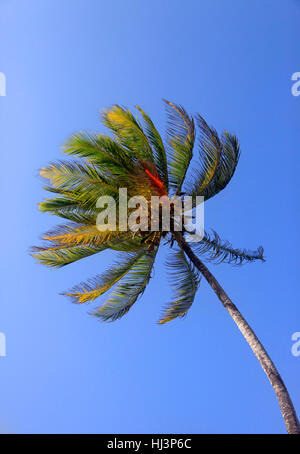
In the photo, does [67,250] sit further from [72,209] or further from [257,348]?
[257,348]

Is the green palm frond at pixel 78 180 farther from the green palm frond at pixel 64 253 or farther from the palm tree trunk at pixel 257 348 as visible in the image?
the palm tree trunk at pixel 257 348

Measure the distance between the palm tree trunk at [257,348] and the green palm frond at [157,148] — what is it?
61.3 inches

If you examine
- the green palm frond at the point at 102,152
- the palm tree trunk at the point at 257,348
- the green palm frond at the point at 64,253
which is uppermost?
the green palm frond at the point at 102,152

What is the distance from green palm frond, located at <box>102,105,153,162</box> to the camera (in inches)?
380

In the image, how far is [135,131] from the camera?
9.67 meters

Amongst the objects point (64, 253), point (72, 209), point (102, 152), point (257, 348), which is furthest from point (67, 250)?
point (257, 348)

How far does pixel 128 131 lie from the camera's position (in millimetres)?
9703

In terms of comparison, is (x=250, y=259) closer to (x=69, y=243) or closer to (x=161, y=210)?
(x=161, y=210)

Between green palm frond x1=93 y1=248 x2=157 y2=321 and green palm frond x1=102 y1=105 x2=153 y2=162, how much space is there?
2.58m

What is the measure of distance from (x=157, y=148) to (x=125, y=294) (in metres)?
3.68

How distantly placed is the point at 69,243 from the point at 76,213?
0.82m

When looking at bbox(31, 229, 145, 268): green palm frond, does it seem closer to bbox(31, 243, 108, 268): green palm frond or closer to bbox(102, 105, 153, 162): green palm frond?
bbox(31, 243, 108, 268): green palm frond

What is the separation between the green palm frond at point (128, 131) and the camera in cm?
965
